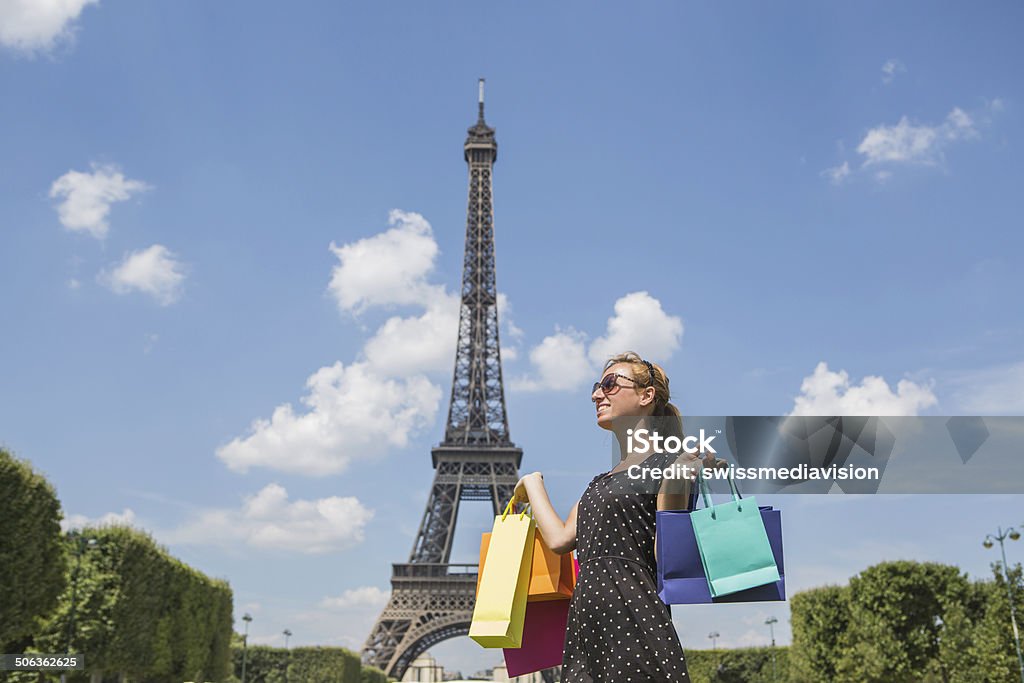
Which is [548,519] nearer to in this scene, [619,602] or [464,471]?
[619,602]

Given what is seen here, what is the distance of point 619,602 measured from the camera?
288 cm

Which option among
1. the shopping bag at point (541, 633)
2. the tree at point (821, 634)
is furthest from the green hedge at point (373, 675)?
the shopping bag at point (541, 633)

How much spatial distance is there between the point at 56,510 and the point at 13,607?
9.23ft

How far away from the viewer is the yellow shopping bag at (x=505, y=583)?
10.2 ft

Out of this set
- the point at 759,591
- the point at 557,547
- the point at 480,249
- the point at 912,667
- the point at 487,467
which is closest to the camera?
the point at 759,591

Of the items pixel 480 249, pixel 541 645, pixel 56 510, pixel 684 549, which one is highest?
pixel 480 249

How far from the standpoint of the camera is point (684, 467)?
2992mm

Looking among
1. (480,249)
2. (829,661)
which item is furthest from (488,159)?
(829,661)

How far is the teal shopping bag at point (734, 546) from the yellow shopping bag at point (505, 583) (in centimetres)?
64

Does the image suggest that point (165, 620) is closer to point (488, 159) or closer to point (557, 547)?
point (557, 547)

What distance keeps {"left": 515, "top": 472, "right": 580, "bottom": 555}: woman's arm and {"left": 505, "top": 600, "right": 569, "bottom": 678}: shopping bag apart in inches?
13.0

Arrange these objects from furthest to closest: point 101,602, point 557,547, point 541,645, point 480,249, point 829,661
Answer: point 480,249, point 829,661, point 101,602, point 541,645, point 557,547

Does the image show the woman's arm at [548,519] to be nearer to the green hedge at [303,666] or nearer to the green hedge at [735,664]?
the green hedge at [303,666]

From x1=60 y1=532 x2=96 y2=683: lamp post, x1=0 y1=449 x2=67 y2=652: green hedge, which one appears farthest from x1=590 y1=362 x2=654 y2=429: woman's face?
x1=60 y1=532 x2=96 y2=683: lamp post
